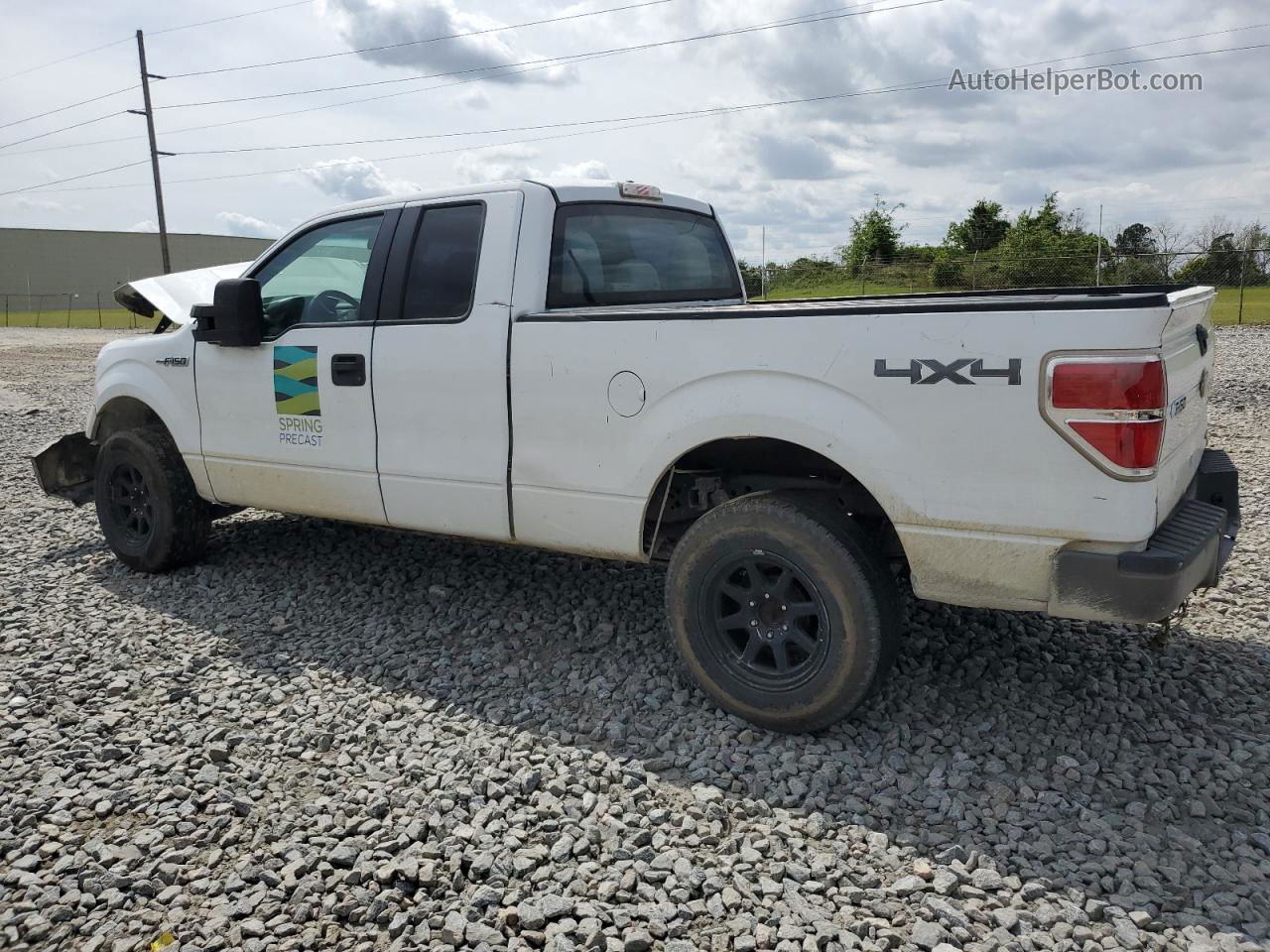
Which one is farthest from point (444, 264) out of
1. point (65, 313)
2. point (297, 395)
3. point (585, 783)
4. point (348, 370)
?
point (65, 313)

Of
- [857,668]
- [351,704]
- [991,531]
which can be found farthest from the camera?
[351,704]

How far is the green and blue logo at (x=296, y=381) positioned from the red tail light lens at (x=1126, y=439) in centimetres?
340

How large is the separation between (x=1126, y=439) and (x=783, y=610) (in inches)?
51.0

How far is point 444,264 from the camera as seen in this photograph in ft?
14.8

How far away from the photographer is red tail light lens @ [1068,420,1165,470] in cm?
293

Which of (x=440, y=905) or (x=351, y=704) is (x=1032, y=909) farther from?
(x=351, y=704)

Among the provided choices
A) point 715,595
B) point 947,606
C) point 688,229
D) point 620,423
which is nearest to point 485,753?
point 715,595

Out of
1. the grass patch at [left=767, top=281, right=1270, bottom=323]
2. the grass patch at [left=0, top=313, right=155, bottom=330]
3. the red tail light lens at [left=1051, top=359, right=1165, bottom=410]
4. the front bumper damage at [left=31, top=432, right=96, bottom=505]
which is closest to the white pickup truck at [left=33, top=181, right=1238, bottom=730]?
the red tail light lens at [left=1051, top=359, right=1165, bottom=410]

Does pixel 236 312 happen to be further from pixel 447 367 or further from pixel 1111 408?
pixel 1111 408

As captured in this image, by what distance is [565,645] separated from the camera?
15.0 ft

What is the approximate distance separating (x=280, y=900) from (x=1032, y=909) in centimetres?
208

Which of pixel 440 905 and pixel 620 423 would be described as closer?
pixel 440 905

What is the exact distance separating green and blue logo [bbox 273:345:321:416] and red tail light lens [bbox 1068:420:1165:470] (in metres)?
3.40

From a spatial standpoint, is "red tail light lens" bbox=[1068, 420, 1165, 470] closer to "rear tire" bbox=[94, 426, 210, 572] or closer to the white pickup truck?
the white pickup truck
